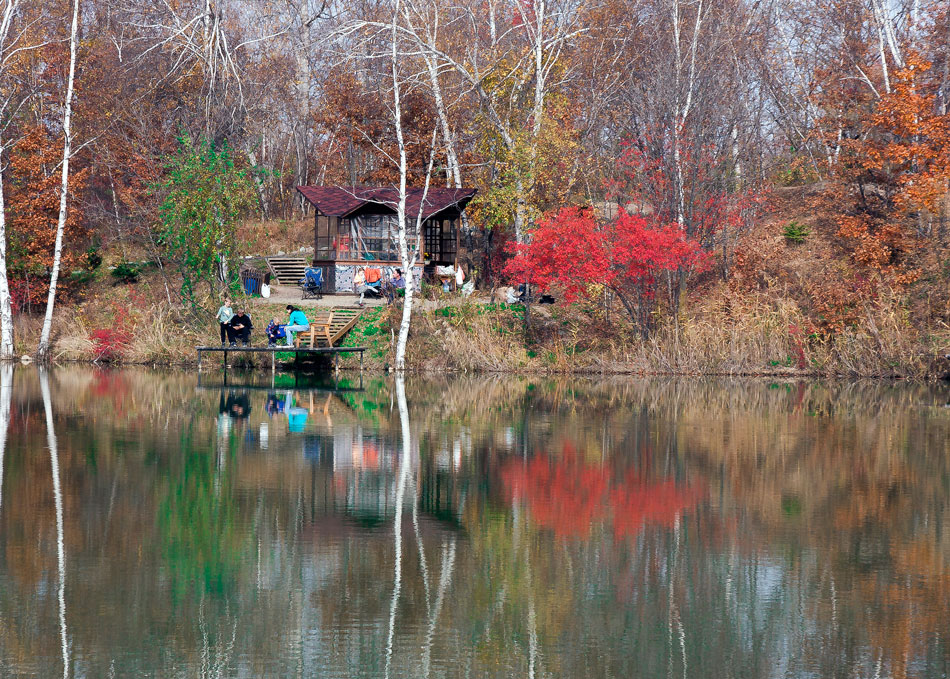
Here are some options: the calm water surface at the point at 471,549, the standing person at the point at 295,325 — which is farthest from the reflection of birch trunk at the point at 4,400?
the standing person at the point at 295,325

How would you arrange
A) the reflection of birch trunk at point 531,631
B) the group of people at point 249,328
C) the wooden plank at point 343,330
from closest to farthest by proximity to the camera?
the reflection of birch trunk at point 531,631 < the group of people at point 249,328 < the wooden plank at point 343,330

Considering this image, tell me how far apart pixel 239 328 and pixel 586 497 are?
2527 centimetres

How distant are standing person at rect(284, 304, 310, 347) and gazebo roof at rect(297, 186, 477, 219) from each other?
8.32m

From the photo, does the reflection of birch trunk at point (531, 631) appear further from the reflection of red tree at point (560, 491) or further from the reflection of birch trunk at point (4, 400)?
the reflection of birch trunk at point (4, 400)

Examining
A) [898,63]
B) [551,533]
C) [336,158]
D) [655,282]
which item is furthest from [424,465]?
[336,158]

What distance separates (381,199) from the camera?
44906 mm

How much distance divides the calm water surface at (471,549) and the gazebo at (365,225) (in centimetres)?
2390

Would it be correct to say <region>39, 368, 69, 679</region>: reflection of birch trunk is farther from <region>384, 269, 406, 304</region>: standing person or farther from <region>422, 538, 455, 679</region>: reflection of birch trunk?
<region>384, 269, 406, 304</region>: standing person

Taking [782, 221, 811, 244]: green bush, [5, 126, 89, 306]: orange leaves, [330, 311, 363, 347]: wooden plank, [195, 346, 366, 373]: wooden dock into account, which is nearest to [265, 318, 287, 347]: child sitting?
[195, 346, 366, 373]: wooden dock

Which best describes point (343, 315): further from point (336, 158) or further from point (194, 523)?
point (194, 523)

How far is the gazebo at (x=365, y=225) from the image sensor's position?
45094 millimetres

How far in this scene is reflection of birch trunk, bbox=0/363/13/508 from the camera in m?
17.4

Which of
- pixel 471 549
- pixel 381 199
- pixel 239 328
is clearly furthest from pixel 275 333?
pixel 471 549

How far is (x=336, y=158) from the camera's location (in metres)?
61.2
